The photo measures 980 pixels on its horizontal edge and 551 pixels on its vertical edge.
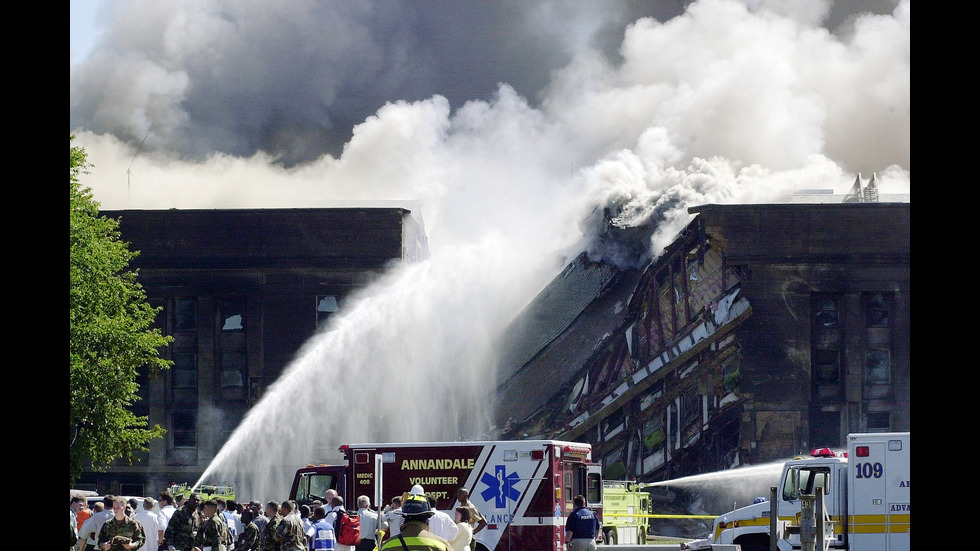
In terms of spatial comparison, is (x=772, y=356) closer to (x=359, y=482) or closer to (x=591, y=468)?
(x=591, y=468)

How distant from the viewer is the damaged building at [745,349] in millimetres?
41688

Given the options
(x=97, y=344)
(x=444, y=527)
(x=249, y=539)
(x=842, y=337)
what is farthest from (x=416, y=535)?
(x=842, y=337)

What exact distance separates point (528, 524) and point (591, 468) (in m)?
2.49

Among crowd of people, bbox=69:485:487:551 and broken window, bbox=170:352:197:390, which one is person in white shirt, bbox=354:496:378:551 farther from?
broken window, bbox=170:352:197:390

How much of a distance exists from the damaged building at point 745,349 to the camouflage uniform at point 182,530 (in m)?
27.5

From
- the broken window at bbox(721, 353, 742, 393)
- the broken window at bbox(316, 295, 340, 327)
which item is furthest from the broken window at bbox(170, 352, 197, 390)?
the broken window at bbox(721, 353, 742, 393)

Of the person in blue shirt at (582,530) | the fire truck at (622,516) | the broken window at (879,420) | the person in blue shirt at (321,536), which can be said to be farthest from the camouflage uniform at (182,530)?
the broken window at (879,420)

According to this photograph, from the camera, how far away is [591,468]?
22.2 meters

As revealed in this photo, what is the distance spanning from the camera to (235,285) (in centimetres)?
4394

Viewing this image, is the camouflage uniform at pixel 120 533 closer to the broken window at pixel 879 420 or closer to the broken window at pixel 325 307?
the broken window at pixel 325 307

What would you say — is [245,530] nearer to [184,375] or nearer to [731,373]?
[731,373]

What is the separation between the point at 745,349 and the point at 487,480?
76.0 ft

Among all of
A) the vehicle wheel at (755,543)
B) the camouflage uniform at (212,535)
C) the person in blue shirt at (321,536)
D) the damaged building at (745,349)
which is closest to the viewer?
Answer: the camouflage uniform at (212,535)
